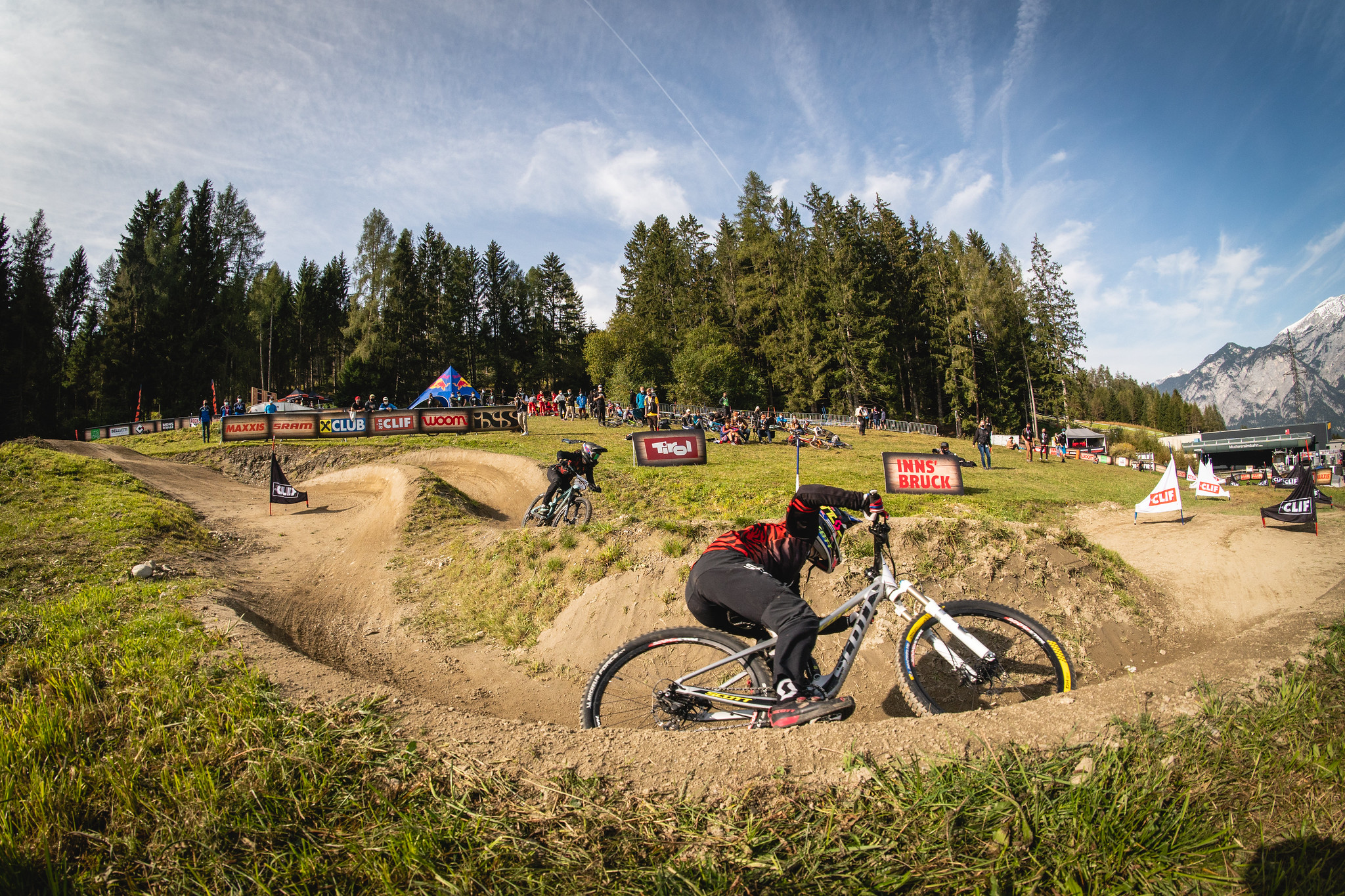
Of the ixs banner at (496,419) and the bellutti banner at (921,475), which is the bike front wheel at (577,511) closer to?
the bellutti banner at (921,475)

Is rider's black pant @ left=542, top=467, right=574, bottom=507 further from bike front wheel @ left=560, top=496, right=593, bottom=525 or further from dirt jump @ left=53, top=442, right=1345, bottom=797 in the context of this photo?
dirt jump @ left=53, top=442, right=1345, bottom=797

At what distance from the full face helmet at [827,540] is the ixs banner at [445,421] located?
2475 cm

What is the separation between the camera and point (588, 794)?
268cm

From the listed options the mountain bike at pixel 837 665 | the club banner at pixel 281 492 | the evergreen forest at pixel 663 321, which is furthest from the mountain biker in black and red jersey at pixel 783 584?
the evergreen forest at pixel 663 321

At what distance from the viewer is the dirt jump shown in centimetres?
310

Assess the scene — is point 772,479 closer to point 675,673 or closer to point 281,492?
point 675,673

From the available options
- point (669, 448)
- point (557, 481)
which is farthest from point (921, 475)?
point (557, 481)

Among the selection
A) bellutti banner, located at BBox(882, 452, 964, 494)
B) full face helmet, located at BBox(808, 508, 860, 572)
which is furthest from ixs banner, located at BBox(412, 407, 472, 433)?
full face helmet, located at BBox(808, 508, 860, 572)

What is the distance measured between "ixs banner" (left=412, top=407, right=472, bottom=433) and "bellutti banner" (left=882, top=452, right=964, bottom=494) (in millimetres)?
19342

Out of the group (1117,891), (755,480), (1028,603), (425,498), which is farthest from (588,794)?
(755,480)

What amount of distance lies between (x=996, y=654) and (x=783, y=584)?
1733mm

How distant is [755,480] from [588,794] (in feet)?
45.6

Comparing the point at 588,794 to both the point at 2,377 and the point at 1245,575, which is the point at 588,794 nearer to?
the point at 1245,575

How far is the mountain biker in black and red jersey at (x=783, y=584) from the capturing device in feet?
12.1
